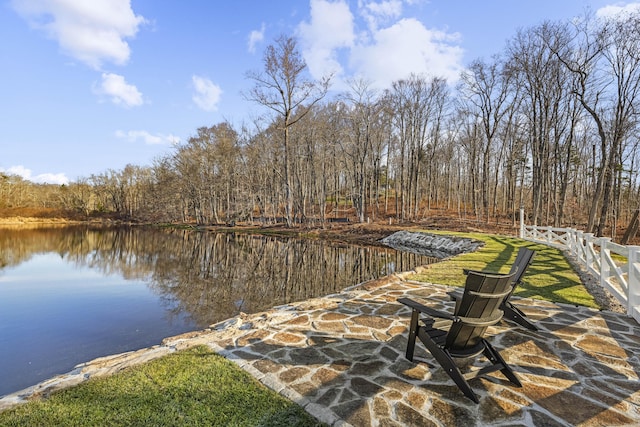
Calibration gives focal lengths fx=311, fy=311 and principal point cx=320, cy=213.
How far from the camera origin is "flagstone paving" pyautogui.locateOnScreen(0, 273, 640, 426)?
260 centimetres

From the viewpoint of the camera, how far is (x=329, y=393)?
2.87 metres

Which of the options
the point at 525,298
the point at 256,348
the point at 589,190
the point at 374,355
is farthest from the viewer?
the point at 589,190

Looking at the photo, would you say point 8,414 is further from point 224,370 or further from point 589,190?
point 589,190

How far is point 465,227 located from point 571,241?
11.5 m

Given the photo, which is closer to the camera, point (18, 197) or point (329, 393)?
point (329, 393)

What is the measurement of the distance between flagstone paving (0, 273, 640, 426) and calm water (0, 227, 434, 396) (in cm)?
191

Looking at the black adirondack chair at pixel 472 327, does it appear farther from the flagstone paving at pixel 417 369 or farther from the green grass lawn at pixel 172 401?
the green grass lawn at pixel 172 401

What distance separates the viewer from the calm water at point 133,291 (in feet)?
18.5

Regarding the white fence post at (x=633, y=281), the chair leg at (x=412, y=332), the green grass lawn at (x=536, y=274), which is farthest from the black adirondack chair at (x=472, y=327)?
the green grass lawn at (x=536, y=274)

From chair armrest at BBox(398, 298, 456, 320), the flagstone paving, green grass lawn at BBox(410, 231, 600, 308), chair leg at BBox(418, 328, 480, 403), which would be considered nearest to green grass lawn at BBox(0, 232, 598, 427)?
the flagstone paving

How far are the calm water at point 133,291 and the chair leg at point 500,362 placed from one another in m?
5.25

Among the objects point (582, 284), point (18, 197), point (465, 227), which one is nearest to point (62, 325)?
point (582, 284)

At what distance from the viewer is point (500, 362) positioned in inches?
120

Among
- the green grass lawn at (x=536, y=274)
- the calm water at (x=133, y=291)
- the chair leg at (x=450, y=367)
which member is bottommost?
the calm water at (x=133, y=291)
